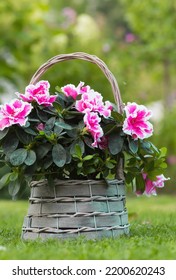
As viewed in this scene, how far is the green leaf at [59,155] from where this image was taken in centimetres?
245

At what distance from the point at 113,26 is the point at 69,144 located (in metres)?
16.6

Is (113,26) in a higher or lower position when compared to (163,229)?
higher

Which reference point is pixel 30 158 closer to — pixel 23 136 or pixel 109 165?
pixel 23 136

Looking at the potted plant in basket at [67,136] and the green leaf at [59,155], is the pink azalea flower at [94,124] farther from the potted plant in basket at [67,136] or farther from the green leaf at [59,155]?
the green leaf at [59,155]

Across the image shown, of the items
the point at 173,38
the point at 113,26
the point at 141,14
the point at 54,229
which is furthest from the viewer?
the point at 113,26

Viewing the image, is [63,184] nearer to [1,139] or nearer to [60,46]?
[1,139]

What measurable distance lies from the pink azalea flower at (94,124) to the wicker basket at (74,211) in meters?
0.22

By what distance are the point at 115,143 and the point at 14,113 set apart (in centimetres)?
50

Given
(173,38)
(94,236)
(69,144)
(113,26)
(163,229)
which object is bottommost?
(94,236)

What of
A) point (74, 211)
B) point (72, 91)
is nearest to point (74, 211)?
point (74, 211)

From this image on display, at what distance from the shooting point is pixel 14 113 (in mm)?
2471
